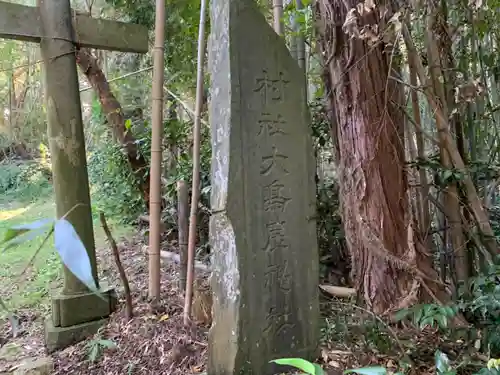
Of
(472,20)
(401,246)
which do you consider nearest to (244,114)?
(401,246)

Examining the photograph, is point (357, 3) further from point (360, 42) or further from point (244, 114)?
point (244, 114)

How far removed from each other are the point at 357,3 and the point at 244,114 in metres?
1.10

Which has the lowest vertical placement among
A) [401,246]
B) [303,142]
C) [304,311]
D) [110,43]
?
[304,311]

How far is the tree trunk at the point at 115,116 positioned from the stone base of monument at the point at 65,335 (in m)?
2.66

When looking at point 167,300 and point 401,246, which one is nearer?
point 401,246

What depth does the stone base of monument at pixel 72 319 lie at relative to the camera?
99.0 inches

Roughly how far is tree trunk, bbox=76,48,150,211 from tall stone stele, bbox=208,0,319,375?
3.06 meters

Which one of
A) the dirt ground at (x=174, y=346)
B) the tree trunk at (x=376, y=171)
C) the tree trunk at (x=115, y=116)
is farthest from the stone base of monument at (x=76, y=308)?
the tree trunk at (x=115, y=116)

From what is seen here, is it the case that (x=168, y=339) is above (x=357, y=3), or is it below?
below

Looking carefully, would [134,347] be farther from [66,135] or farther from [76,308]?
[66,135]

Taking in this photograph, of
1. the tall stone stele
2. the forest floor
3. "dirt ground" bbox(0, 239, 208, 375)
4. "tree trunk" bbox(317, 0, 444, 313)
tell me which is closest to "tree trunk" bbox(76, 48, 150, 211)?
the forest floor

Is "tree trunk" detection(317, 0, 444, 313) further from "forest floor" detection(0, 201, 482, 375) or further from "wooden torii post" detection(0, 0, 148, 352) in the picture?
"wooden torii post" detection(0, 0, 148, 352)

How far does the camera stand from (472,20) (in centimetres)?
271

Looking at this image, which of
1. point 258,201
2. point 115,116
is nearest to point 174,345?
point 258,201
